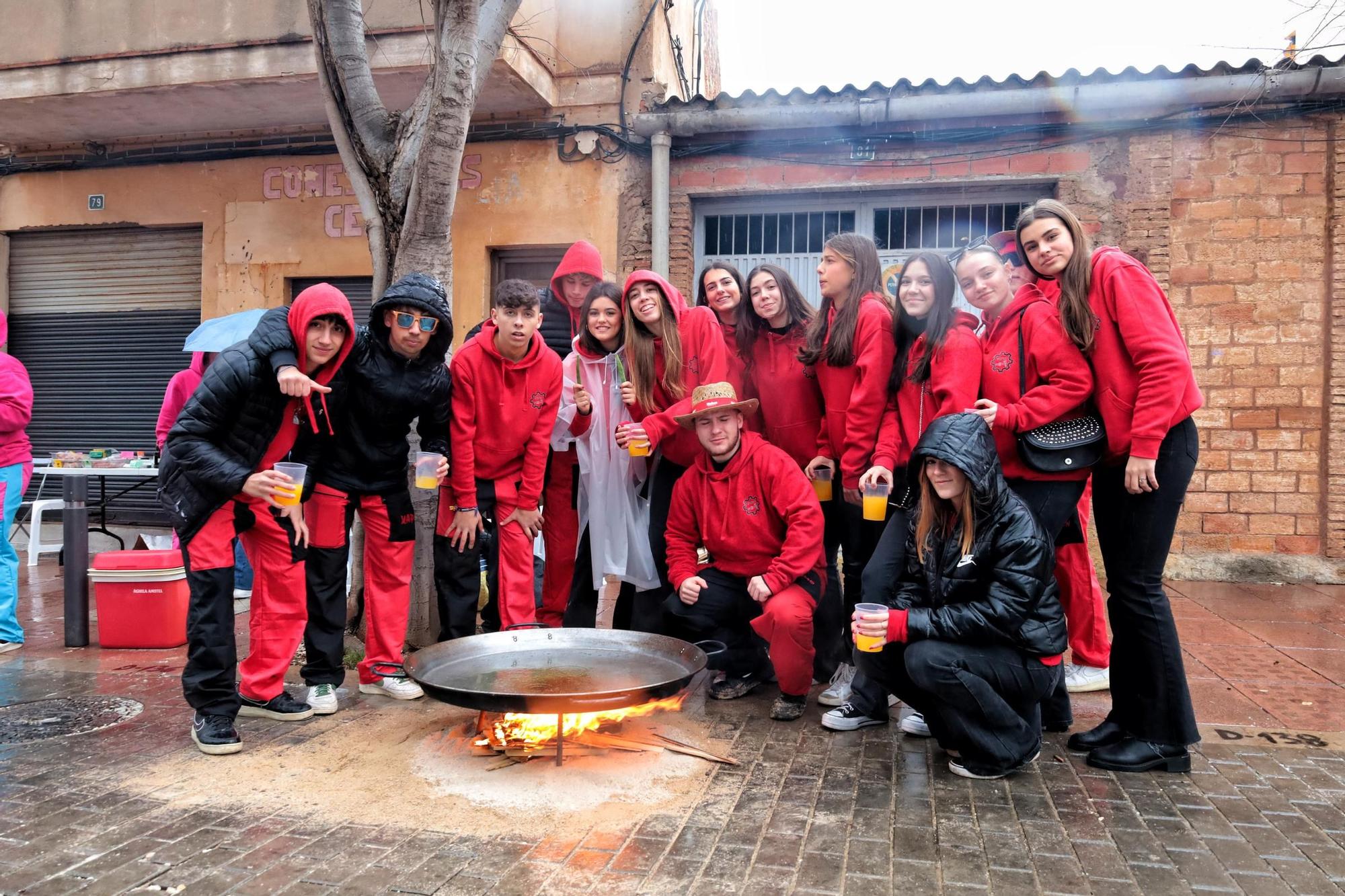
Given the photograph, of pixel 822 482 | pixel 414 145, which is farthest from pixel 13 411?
pixel 822 482

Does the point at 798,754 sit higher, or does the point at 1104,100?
the point at 1104,100

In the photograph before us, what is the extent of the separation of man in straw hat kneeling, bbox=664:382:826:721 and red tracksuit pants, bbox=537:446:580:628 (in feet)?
2.54

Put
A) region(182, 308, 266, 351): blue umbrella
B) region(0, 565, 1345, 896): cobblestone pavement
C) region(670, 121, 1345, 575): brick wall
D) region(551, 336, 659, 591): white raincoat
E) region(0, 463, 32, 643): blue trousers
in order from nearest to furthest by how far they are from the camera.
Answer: region(0, 565, 1345, 896): cobblestone pavement, region(551, 336, 659, 591): white raincoat, region(0, 463, 32, 643): blue trousers, region(182, 308, 266, 351): blue umbrella, region(670, 121, 1345, 575): brick wall

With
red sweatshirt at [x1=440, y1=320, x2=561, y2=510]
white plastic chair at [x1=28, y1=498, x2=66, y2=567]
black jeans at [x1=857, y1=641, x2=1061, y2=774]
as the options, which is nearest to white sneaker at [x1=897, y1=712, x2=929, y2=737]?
black jeans at [x1=857, y1=641, x2=1061, y2=774]

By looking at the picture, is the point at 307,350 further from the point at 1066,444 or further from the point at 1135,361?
the point at 1135,361

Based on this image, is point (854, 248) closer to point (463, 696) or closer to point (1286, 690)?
point (463, 696)

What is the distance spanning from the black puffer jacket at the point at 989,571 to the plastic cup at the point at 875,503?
30 cm

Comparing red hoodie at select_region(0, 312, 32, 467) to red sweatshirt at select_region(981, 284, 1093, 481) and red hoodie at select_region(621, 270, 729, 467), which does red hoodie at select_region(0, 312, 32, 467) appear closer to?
red hoodie at select_region(621, 270, 729, 467)

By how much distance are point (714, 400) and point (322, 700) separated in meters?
2.27

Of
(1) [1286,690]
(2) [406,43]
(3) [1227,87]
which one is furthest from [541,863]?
(3) [1227,87]

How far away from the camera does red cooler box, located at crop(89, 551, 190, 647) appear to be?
5.60m

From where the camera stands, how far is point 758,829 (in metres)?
3.08

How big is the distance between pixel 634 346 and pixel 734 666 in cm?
170

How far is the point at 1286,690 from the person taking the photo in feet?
15.7
